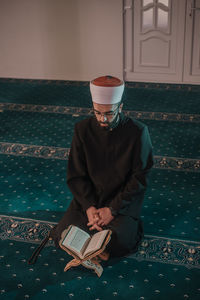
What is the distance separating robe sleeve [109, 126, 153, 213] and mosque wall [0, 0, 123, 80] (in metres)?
3.98

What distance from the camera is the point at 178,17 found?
5949mm

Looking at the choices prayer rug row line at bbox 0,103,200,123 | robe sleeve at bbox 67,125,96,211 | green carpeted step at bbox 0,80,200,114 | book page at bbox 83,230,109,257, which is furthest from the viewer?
green carpeted step at bbox 0,80,200,114

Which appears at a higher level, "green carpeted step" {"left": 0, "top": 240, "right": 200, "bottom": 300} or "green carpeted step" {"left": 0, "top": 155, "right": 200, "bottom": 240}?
"green carpeted step" {"left": 0, "top": 155, "right": 200, "bottom": 240}

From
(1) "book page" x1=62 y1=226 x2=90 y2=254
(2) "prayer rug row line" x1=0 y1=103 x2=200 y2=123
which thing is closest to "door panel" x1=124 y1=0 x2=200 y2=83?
(2) "prayer rug row line" x1=0 y1=103 x2=200 y2=123

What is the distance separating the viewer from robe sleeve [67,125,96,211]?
2707 mm

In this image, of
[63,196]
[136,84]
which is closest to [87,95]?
[136,84]

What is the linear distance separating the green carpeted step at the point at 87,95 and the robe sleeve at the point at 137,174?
272 cm

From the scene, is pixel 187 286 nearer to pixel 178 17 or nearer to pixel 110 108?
pixel 110 108

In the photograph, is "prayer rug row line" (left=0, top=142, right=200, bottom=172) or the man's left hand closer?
the man's left hand

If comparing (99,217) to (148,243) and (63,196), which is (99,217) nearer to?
(148,243)

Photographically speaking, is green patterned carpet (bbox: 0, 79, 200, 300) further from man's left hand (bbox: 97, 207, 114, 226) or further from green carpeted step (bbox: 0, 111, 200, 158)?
man's left hand (bbox: 97, 207, 114, 226)

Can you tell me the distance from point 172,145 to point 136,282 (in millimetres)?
2064

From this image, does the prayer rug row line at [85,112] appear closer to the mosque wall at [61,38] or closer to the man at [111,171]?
the mosque wall at [61,38]

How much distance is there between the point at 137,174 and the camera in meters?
2.63
